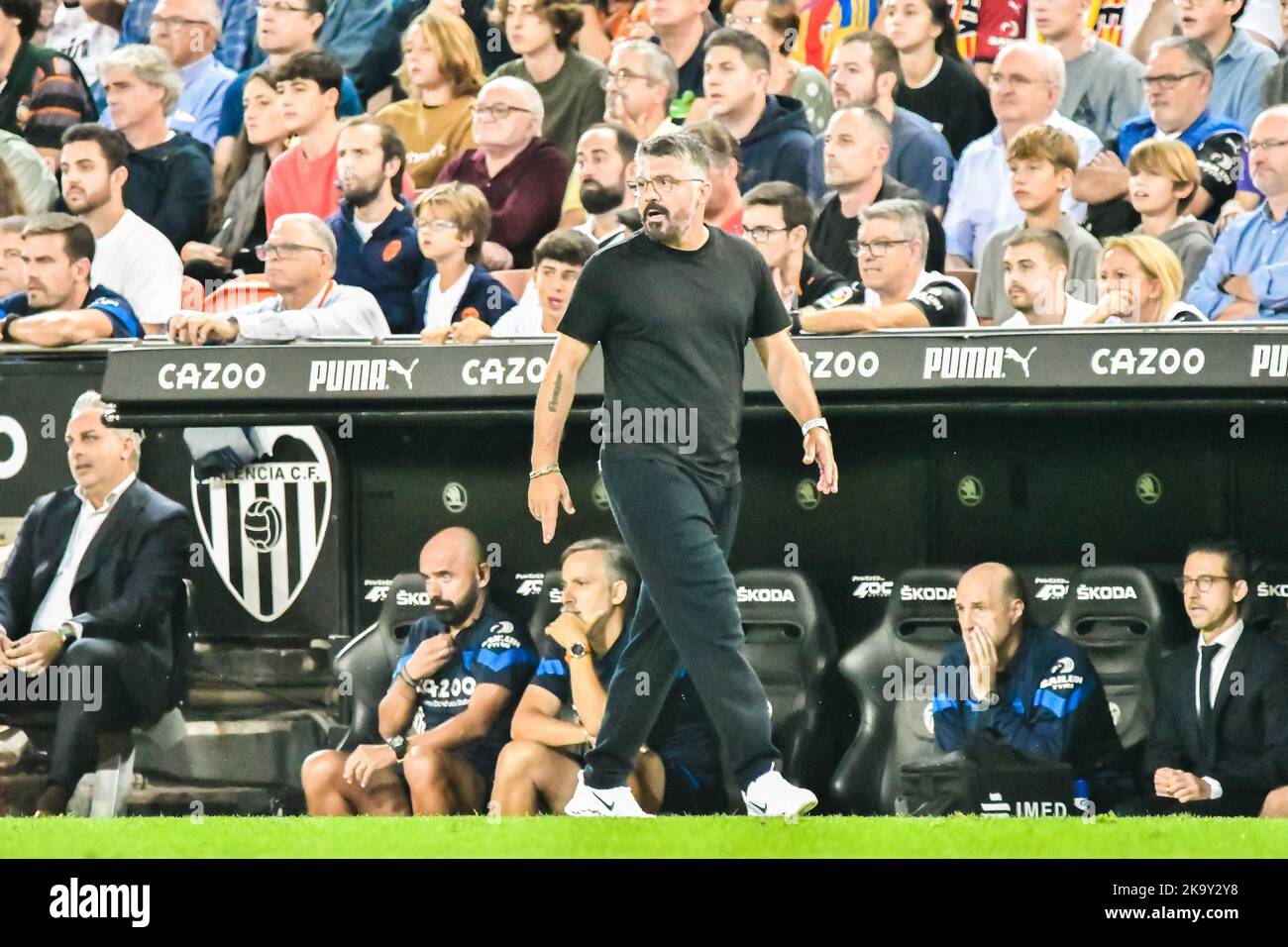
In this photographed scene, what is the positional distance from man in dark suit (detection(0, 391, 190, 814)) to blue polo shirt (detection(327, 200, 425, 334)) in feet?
3.58

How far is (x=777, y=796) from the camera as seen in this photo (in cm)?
663

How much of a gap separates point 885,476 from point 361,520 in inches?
81.1

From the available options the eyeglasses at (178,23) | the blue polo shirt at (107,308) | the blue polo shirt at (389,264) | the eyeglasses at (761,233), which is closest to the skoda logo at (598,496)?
the blue polo shirt at (389,264)

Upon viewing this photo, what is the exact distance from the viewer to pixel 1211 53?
28.1ft

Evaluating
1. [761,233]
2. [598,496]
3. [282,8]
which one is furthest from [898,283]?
[282,8]

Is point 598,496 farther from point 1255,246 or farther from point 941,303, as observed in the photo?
point 1255,246

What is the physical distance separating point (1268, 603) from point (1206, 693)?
1.36 feet

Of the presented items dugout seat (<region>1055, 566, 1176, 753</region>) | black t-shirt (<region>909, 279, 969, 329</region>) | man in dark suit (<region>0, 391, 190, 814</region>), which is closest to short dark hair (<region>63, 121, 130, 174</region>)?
man in dark suit (<region>0, 391, 190, 814</region>)

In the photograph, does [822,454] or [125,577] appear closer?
[822,454]

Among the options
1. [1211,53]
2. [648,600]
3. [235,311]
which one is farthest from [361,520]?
[1211,53]

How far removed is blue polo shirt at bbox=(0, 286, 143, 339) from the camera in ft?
28.1
